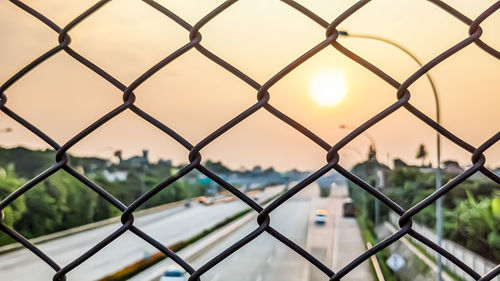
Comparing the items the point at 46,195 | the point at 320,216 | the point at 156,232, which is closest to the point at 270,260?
the point at 320,216

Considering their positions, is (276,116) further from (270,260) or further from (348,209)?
(348,209)

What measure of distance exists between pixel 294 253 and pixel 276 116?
21.3 metres

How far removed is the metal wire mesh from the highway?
15.3 meters

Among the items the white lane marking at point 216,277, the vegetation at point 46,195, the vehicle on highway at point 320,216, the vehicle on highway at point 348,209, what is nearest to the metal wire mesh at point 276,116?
the vegetation at point 46,195

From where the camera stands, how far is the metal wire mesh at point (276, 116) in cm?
73

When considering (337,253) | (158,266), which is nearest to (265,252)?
(337,253)

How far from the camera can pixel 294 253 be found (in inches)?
848

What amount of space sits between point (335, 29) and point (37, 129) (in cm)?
46

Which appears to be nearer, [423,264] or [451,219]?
[451,219]

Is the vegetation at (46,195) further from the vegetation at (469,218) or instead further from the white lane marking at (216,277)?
the white lane marking at (216,277)

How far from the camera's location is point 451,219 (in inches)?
331

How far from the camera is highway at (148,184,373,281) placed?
1864 centimetres

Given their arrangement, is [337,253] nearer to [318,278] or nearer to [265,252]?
[318,278]

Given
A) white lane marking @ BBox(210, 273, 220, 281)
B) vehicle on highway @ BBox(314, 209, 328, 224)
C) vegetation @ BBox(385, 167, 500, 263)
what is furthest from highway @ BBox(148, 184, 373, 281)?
vegetation @ BBox(385, 167, 500, 263)
